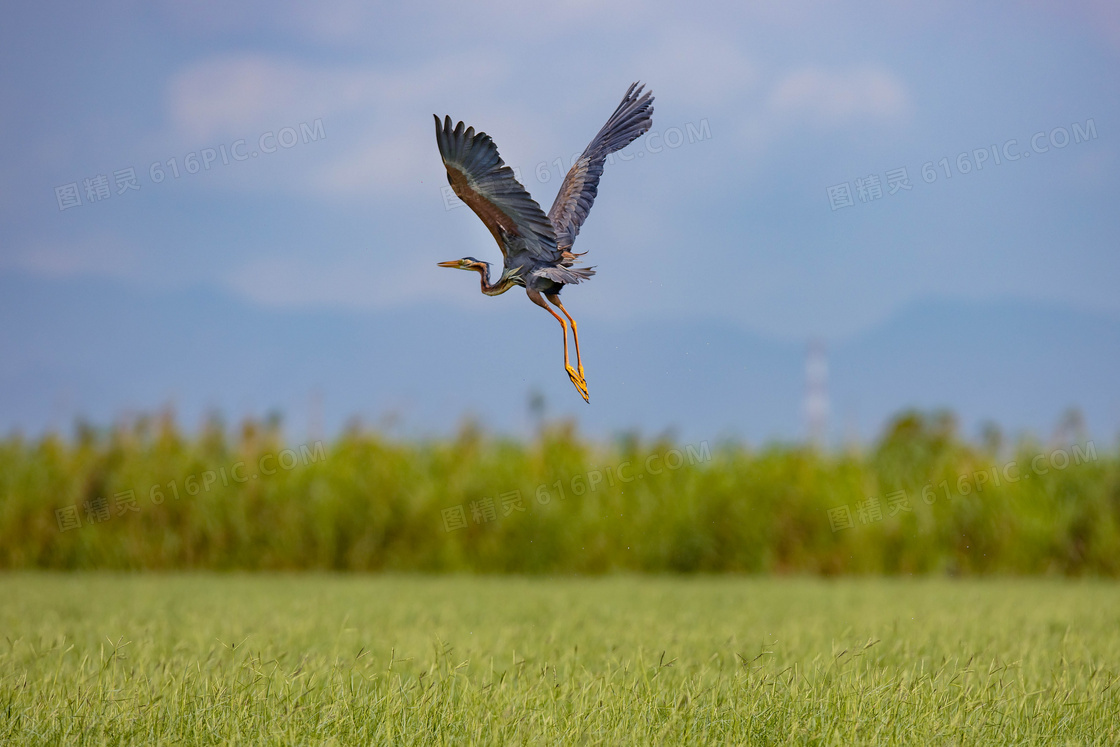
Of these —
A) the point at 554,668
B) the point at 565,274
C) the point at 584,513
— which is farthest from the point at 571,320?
the point at 584,513

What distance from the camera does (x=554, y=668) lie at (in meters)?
3.74

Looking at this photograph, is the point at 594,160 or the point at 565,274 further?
the point at 594,160

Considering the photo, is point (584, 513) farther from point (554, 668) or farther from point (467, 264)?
point (467, 264)

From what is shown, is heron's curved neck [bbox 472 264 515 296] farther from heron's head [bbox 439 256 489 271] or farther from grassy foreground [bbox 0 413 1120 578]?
grassy foreground [bbox 0 413 1120 578]

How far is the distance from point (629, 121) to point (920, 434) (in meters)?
7.87

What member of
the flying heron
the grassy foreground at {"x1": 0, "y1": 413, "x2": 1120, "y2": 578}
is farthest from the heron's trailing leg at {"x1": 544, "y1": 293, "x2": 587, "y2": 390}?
the grassy foreground at {"x1": 0, "y1": 413, "x2": 1120, "y2": 578}

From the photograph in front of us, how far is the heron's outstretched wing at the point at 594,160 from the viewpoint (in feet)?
9.21

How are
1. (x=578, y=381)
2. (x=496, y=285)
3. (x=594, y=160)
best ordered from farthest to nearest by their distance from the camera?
1. (x=594, y=160)
2. (x=496, y=285)
3. (x=578, y=381)

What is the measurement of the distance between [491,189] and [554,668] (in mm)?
1931

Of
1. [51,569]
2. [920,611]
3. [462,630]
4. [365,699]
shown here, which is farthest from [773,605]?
[51,569]

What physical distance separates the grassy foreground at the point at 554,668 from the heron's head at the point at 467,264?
1253mm

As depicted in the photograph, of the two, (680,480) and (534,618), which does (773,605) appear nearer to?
(534,618)
